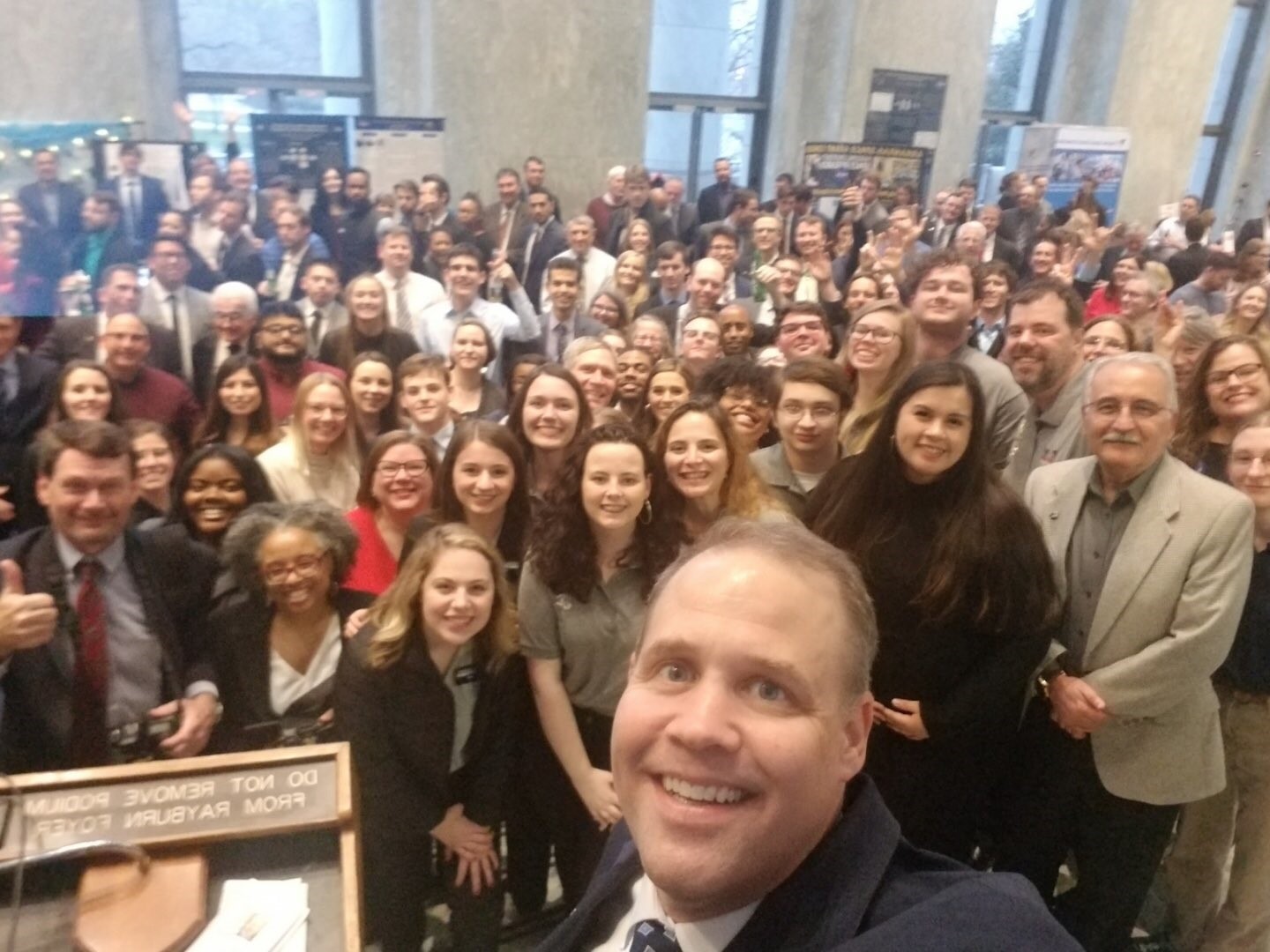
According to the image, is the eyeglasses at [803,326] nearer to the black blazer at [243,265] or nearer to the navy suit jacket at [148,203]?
the black blazer at [243,265]

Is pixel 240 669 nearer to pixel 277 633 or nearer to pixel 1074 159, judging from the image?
pixel 277 633

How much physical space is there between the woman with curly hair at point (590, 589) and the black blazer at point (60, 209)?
3.90m

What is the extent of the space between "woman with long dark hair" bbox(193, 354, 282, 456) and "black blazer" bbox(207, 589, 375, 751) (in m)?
1.04

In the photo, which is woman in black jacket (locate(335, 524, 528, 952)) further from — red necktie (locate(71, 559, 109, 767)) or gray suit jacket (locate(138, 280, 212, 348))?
gray suit jacket (locate(138, 280, 212, 348))

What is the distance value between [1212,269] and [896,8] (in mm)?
5202

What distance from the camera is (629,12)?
8625 mm

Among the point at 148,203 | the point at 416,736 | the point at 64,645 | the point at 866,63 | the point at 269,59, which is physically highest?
the point at 866,63

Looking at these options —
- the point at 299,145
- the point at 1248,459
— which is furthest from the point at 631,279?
the point at 1248,459

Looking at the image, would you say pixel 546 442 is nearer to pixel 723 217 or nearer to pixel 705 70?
pixel 723 217

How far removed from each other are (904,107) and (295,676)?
32.3 feet

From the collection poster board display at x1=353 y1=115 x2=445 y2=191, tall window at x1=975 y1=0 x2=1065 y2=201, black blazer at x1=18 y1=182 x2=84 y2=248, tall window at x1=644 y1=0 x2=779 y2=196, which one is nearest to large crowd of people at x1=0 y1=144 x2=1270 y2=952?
black blazer at x1=18 y1=182 x2=84 y2=248

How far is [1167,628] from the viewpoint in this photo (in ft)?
7.11

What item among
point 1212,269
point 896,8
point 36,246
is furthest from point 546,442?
point 896,8

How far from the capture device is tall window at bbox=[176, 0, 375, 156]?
8391mm
